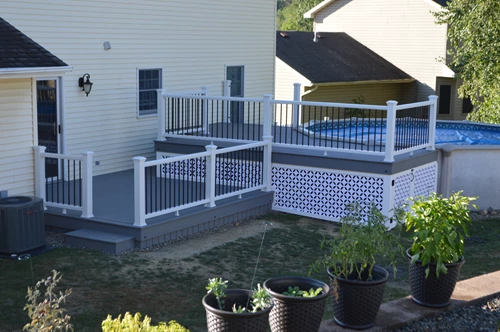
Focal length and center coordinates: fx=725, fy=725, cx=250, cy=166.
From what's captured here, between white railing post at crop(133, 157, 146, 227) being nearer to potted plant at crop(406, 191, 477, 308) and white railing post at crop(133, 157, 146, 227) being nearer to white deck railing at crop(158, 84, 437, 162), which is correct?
white deck railing at crop(158, 84, 437, 162)

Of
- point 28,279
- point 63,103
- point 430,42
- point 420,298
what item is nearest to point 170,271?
point 28,279

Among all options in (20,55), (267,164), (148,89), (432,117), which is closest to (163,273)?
(20,55)

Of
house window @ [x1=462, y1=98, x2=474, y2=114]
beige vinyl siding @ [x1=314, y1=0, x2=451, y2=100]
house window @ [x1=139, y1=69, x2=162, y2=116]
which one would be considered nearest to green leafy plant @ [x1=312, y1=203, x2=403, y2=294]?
house window @ [x1=139, y1=69, x2=162, y2=116]

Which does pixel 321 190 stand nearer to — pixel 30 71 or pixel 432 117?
pixel 432 117

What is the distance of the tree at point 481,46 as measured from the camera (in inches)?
741

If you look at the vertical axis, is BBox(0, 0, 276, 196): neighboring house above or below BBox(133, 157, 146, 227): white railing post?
above

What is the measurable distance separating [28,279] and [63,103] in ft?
14.7

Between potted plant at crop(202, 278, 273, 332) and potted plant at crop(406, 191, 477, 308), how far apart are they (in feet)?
6.67

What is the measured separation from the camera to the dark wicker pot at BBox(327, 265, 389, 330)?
6387 mm

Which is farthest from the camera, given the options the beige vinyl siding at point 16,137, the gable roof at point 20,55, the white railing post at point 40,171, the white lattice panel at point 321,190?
the white lattice panel at point 321,190

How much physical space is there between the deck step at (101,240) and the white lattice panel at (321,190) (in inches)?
138

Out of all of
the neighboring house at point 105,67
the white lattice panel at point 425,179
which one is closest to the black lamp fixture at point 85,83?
the neighboring house at point 105,67

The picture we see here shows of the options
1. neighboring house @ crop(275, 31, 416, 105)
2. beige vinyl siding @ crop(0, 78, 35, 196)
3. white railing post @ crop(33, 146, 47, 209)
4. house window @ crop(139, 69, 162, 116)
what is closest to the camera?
beige vinyl siding @ crop(0, 78, 35, 196)

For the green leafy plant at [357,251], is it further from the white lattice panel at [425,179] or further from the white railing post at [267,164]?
the white lattice panel at [425,179]
